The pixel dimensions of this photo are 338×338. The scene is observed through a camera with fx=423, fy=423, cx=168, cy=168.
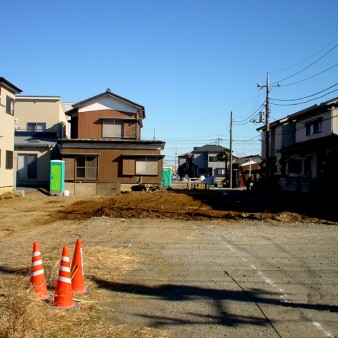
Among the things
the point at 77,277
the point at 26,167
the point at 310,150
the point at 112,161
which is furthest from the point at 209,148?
the point at 77,277

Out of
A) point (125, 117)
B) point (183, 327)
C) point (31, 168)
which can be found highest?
point (125, 117)

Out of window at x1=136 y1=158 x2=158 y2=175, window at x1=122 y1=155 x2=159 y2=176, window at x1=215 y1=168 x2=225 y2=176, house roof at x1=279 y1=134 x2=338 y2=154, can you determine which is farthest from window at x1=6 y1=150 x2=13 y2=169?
window at x1=215 y1=168 x2=225 y2=176

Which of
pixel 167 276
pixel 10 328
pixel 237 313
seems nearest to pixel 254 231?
pixel 167 276

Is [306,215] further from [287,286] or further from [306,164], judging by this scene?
[306,164]

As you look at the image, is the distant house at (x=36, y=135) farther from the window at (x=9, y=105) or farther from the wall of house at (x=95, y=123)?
the window at (x=9, y=105)

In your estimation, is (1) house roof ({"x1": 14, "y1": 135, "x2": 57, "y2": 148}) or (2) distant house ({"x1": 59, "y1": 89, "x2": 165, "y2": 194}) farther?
(1) house roof ({"x1": 14, "y1": 135, "x2": 57, "y2": 148})

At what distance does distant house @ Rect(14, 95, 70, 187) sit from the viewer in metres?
31.9

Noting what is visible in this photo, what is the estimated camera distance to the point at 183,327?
15.5 feet

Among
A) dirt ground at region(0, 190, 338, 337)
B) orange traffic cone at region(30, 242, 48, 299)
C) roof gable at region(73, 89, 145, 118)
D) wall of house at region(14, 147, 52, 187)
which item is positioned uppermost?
roof gable at region(73, 89, 145, 118)

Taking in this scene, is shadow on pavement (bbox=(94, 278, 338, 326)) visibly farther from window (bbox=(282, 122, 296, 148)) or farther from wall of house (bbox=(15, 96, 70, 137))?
wall of house (bbox=(15, 96, 70, 137))

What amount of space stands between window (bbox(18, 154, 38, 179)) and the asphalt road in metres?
21.9

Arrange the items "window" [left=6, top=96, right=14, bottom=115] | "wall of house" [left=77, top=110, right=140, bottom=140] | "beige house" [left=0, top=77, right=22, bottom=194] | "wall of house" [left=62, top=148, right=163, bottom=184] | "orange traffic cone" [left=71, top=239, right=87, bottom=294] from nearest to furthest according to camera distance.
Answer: "orange traffic cone" [left=71, top=239, right=87, bottom=294], "beige house" [left=0, top=77, right=22, bottom=194], "window" [left=6, top=96, right=14, bottom=115], "wall of house" [left=62, top=148, right=163, bottom=184], "wall of house" [left=77, top=110, right=140, bottom=140]

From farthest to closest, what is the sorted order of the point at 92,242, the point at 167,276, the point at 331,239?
the point at 331,239 < the point at 92,242 < the point at 167,276

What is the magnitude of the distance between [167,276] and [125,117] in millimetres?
28275
